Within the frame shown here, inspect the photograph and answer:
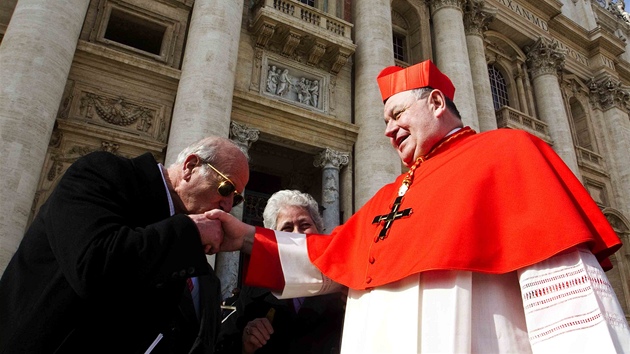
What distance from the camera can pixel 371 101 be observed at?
9.73 meters

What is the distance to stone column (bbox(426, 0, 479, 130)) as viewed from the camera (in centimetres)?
1078

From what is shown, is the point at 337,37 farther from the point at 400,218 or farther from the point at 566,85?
the point at 566,85

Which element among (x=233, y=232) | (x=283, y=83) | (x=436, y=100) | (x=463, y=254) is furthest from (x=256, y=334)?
(x=283, y=83)

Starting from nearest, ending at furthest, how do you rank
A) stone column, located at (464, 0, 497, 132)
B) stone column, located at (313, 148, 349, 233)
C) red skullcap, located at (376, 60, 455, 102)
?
red skullcap, located at (376, 60, 455, 102) → stone column, located at (313, 148, 349, 233) → stone column, located at (464, 0, 497, 132)

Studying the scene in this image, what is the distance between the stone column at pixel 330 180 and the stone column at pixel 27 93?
506cm

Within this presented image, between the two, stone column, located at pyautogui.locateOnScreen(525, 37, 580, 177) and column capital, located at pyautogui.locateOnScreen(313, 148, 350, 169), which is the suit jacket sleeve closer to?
column capital, located at pyautogui.locateOnScreen(313, 148, 350, 169)

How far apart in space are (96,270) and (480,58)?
44.6 feet

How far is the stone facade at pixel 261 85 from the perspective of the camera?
20.7 feet

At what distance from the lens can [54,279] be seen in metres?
1.41

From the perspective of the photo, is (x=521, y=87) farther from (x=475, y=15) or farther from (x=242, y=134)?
(x=242, y=134)

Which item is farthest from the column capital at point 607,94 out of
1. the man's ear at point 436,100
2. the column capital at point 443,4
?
the man's ear at point 436,100

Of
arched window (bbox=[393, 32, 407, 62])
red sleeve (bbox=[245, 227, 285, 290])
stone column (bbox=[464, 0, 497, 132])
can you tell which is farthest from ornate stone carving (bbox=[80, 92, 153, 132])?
stone column (bbox=[464, 0, 497, 132])

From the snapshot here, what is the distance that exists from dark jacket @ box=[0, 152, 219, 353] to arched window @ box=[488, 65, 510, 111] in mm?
14829

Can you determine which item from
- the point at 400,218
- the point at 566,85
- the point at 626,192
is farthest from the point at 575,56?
the point at 400,218
